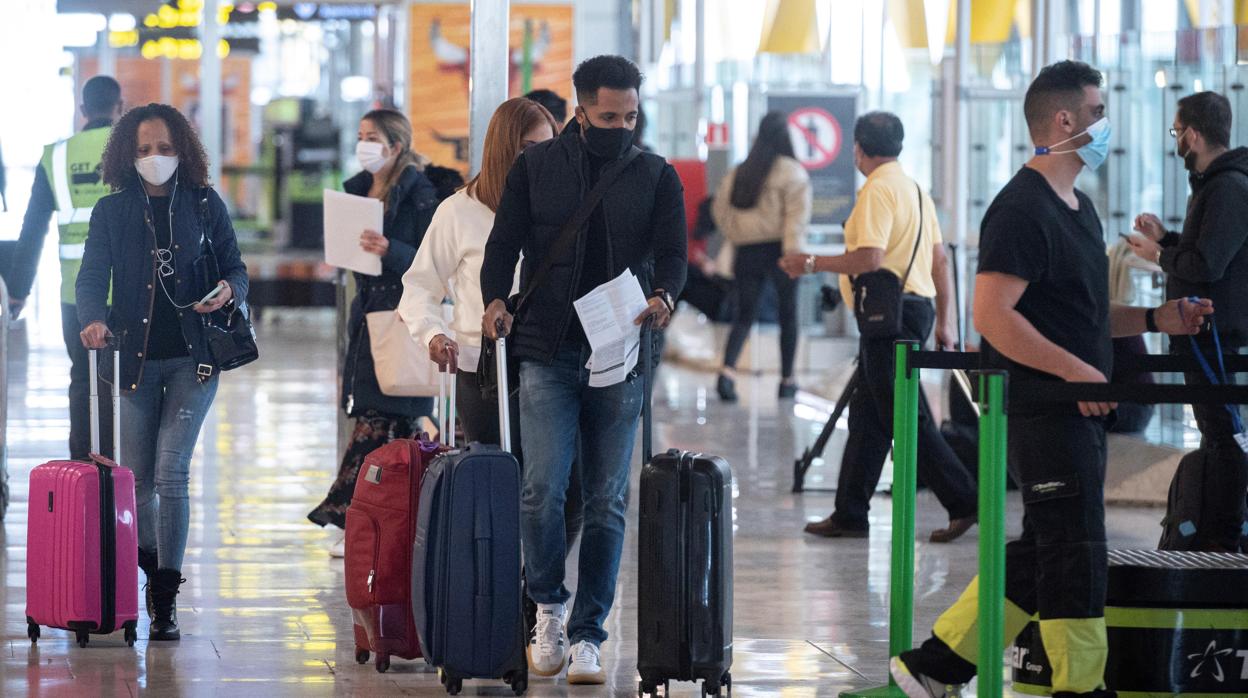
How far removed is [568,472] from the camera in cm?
505

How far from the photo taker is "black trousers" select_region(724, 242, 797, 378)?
42.6ft

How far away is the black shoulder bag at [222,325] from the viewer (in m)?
5.61

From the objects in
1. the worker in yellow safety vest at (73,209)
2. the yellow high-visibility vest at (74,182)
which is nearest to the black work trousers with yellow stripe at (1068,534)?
the worker in yellow safety vest at (73,209)

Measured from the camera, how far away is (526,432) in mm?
5066

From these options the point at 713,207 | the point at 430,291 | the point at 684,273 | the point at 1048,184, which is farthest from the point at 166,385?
the point at 713,207

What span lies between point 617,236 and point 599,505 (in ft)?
2.29

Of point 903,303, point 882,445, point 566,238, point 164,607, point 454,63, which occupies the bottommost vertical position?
point 164,607

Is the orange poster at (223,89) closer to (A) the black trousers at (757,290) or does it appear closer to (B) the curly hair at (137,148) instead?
(A) the black trousers at (757,290)

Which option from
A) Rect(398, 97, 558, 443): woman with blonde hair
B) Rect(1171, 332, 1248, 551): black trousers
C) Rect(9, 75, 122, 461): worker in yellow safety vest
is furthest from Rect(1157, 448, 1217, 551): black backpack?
Rect(9, 75, 122, 461): worker in yellow safety vest

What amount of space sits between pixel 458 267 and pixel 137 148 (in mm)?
1021

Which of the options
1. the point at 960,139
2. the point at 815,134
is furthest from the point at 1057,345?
the point at 815,134

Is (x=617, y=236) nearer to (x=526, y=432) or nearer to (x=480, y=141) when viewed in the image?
(x=526, y=432)

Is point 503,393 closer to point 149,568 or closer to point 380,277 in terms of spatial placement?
point 149,568

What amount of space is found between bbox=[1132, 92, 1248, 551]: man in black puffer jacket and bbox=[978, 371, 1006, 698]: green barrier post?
7.13 ft
